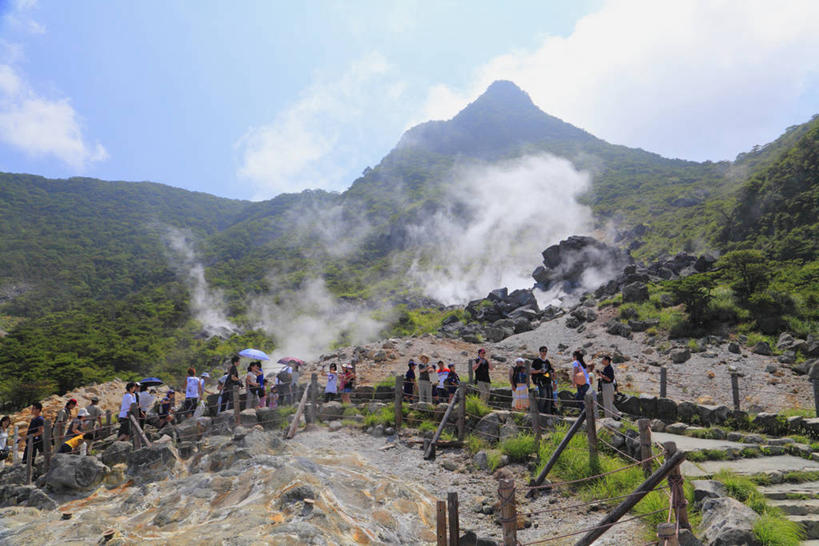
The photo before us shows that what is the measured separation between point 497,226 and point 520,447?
78.1m

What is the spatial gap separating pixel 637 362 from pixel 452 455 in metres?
15.2

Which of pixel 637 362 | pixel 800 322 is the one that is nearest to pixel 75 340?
pixel 637 362

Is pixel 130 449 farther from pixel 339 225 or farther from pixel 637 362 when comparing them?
pixel 339 225

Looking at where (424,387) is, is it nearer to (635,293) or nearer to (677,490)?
(677,490)

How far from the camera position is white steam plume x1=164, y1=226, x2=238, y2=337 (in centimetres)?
5169

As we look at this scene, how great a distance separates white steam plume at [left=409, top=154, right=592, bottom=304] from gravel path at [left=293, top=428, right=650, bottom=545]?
1838 inches

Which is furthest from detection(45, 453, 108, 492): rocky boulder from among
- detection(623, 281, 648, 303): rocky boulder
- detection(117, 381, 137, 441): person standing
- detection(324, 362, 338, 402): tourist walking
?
detection(623, 281, 648, 303): rocky boulder

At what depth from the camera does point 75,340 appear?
4059 centimetres

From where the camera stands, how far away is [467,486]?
32.3 ft

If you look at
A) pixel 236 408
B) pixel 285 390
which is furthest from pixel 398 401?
pixel 285 390

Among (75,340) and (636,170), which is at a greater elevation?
(636,170)

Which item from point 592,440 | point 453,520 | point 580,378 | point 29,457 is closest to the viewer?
point 453,520

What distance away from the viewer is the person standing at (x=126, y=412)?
41.6ft

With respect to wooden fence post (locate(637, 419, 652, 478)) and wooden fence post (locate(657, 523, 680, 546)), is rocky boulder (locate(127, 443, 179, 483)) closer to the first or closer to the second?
wooden fence post (locate(637, 419, 652, 478))
